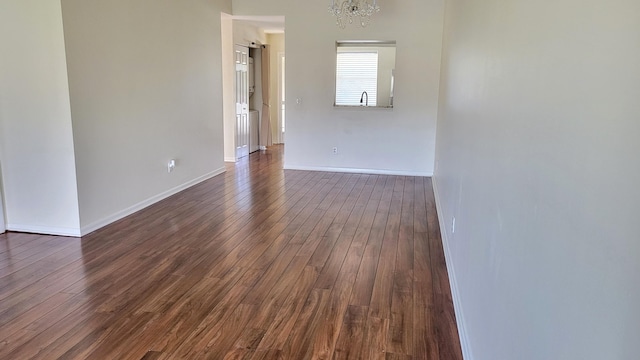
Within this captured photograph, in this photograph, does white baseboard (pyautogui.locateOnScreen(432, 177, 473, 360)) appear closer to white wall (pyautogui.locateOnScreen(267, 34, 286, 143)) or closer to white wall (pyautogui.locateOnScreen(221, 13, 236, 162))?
white wall (pyautogui.locateOnScreen(221, 13, 236, 162))

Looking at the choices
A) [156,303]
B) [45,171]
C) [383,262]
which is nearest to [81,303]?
[156,303]

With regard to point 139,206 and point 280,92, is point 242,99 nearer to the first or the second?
point 280,92

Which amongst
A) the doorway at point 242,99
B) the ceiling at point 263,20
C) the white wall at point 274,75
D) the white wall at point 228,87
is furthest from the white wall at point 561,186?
the white wall at point 274,75

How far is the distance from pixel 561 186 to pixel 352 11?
5.19m

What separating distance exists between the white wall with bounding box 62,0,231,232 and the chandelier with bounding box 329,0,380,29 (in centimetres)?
175

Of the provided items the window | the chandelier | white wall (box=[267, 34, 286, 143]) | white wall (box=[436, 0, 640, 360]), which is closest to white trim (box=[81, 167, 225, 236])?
the window

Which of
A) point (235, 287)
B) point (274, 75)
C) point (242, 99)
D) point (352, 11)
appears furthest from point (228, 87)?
point (235, 287)

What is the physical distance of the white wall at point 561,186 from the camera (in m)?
0.71

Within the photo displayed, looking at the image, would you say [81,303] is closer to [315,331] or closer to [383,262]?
[315,331]

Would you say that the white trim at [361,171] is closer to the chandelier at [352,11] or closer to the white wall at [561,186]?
the chandelier at [352,11]

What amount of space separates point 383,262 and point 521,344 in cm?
228

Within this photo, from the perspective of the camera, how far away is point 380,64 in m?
6.91

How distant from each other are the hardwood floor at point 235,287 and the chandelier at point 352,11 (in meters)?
2.55

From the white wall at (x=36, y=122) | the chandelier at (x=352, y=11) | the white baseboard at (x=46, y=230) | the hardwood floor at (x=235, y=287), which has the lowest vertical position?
the hardwood floor at (x=235, y=287)
